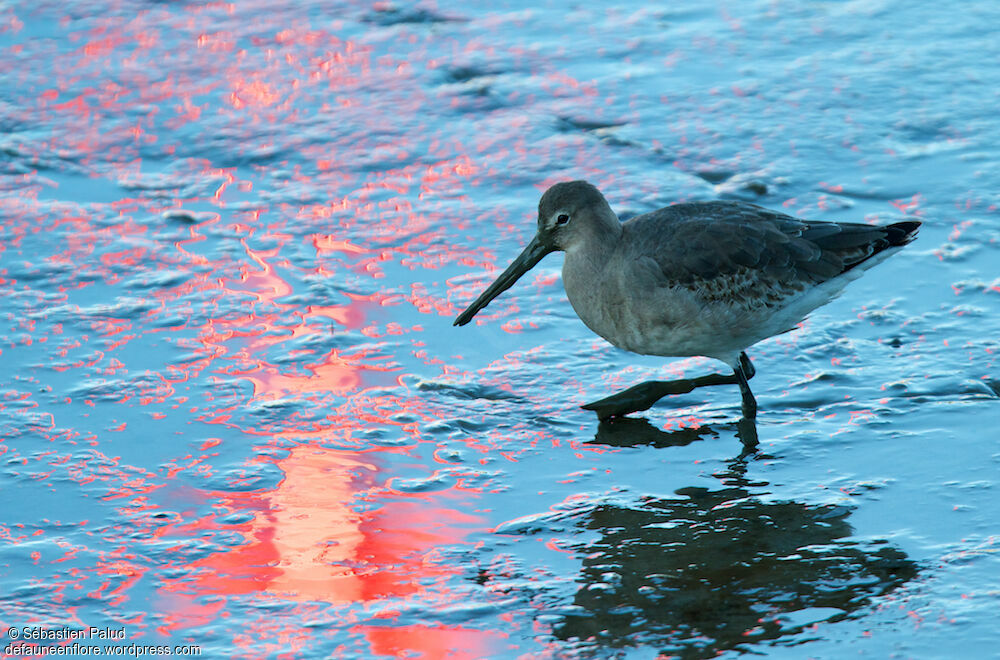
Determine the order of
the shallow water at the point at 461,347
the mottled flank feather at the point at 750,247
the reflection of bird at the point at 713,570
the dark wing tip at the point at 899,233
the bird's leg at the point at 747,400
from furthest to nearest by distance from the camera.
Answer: the dark wing tip at the point at 899,233
the mottled flank feather at the point at 750,247
the bird's leg at the point at 747,400
the shallow water at the point at 461,347
the reflection of bird at the point at 713,570

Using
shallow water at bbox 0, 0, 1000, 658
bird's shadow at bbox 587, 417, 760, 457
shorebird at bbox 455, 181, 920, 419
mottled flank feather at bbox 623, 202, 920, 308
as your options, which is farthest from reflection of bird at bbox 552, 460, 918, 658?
mottled flank feather at bbox 623, 202, 920, 308

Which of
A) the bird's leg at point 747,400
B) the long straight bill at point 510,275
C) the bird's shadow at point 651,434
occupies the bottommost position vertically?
the bird's shadow at point 651,434

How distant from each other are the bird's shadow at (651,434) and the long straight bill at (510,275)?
966 millimetres

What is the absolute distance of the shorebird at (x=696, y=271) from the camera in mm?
6508

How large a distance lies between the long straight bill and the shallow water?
8.4 inches

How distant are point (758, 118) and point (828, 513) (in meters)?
4.45

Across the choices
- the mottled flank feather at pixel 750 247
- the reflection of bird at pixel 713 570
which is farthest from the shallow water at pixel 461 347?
the mottled flank feather at pixel 750 247

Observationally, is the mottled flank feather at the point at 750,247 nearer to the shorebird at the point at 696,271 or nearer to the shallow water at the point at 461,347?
the shorebird at the point at 696,271

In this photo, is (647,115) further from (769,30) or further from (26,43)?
(26,43)

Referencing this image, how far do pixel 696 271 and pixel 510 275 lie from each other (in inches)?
38.2

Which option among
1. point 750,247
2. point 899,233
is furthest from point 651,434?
point 899,233

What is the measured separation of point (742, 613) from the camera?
5.00 m

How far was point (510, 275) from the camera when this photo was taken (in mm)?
6996

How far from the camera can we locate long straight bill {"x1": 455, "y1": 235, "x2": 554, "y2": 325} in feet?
22.8
